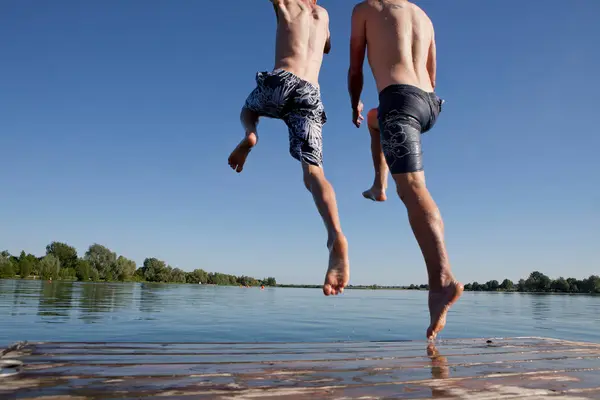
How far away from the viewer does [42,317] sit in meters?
11.8

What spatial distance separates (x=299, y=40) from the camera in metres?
3.78

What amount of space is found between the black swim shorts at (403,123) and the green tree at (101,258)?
101 metres

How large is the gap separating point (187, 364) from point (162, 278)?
118 m

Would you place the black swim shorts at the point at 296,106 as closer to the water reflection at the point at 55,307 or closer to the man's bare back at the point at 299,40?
the man's bare back at the point at 299,40

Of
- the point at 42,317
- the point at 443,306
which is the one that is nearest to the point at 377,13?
the point at 443,306

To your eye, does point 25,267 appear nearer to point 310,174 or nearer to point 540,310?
point 540,310

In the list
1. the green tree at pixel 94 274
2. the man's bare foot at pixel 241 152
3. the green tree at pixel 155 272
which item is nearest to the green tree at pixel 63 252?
the green tree at pixel 155 272

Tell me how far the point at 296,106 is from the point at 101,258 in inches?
4145

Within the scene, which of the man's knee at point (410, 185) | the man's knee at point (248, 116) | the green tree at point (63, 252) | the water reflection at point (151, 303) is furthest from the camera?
the green tree at point (63, 252)

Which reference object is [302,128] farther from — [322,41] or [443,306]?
[443,306]

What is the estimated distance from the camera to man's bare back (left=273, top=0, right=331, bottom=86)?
376 centimetres

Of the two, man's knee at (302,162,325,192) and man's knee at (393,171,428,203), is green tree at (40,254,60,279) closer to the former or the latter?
man's knee at (302,162,325,192)

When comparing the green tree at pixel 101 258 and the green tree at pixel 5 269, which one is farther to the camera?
the green tree at pixel 101 258

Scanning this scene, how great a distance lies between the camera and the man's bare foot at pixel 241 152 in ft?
12.4
